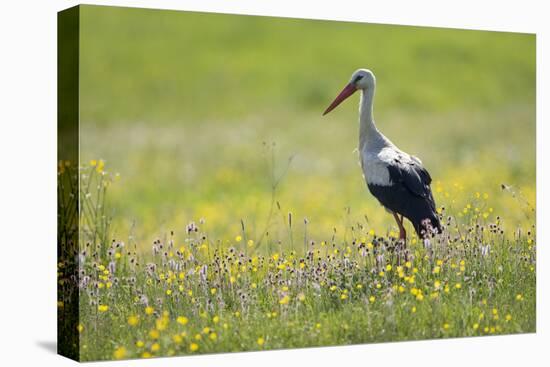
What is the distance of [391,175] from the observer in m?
10.5

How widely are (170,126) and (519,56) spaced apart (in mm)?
6726

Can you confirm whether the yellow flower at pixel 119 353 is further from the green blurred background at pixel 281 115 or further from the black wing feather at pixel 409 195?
the black wing feather at pixel 409 195

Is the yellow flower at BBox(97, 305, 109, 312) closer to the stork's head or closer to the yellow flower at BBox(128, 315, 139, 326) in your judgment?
the yellow flower at BBox(128, 315, 139, 326)

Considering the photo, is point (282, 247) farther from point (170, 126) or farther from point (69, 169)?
point (170, 126)

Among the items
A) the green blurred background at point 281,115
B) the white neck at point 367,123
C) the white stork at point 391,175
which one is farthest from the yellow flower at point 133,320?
the white neck at point 367,123

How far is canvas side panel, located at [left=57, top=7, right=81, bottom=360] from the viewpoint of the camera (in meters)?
8.83

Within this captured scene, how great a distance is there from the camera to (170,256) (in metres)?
9.67

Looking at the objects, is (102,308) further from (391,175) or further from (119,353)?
(391,175)

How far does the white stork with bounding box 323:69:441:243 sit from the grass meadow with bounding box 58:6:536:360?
0.23 m

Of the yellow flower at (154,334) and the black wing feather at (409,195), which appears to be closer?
the yellow flower at (154,334)

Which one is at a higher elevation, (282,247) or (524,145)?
(524,145)

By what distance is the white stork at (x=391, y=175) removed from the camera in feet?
34.1

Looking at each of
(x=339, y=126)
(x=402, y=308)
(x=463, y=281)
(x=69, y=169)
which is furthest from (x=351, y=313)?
(x=339, y=126)

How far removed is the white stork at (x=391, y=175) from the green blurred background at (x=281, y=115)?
39 centimetres
